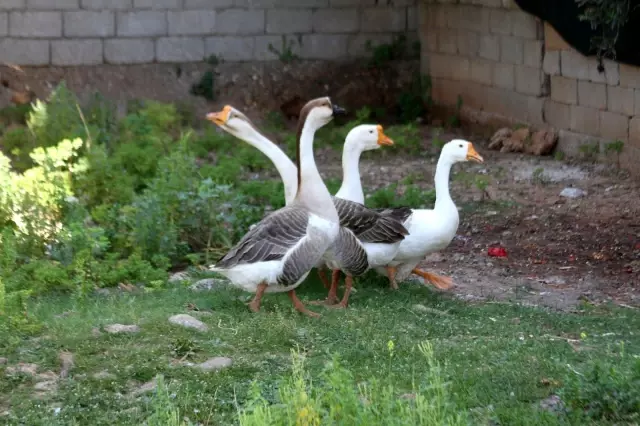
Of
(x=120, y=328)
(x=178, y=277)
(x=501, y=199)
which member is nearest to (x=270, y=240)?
(x=120, y=328)

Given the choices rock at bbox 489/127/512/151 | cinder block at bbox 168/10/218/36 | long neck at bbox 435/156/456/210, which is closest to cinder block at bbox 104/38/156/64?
cinder block at bbox 168/10/218/36

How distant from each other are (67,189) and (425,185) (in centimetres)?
476

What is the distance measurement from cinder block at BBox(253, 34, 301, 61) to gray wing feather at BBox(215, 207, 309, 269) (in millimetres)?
10086

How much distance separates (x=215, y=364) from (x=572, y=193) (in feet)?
22.7

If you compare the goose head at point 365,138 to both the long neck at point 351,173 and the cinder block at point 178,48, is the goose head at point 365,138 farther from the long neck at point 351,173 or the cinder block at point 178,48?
the cinder block at point 178,48

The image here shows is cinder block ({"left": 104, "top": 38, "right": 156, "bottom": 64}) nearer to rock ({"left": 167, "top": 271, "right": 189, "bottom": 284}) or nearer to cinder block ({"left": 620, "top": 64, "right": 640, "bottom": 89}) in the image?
cinder block ({"left": 620, "top": 64, "right": 640, "bottom": 89})

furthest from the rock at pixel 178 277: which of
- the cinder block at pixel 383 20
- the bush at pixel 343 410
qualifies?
the cinder block at pixel 383 20

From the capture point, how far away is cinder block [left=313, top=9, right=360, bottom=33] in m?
16.8

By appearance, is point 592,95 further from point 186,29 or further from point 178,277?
point 178,277

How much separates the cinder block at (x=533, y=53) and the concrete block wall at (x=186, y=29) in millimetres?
3248

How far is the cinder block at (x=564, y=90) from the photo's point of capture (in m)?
13.6

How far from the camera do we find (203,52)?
1655 centimetres

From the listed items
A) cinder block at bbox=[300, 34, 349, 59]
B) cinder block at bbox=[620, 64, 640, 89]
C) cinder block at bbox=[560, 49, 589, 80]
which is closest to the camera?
cinder block at bbox=[620, 64, 640, 89]

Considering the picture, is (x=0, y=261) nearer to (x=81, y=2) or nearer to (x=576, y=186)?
(x=576, y=186)
